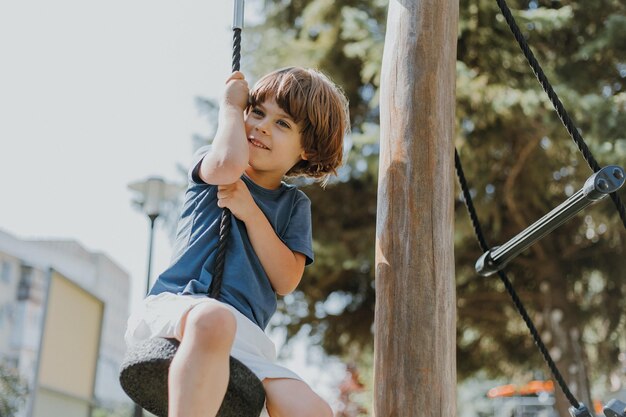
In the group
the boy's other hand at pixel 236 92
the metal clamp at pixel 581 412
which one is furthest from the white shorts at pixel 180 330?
the metal clamp at pixel 581 412

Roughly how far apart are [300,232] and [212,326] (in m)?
0.51

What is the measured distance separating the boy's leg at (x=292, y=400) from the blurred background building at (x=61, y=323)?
57 cm

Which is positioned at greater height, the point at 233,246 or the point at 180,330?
the point at 233,246

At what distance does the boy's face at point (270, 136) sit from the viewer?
176cm

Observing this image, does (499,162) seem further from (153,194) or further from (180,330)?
(180,330)

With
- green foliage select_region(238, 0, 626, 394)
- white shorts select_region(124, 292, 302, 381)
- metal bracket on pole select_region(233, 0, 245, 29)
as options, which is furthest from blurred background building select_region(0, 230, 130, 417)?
green foliage select_region(238, 0, 626, 394)

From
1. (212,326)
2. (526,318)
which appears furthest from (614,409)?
(212,326)

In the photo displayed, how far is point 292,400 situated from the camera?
4.86ft

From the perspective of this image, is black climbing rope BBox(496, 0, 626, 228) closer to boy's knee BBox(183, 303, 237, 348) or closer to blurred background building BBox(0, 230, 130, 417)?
boy's knee BBox(183, 303, 237, 348)

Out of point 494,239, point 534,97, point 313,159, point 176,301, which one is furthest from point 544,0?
point 176,301

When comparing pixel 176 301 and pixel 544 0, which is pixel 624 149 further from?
pixel 176 301

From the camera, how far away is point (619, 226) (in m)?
7.16

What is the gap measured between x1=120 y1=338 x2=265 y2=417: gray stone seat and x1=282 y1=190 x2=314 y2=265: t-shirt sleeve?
0.40 metres

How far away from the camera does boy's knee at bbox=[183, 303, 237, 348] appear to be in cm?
135
